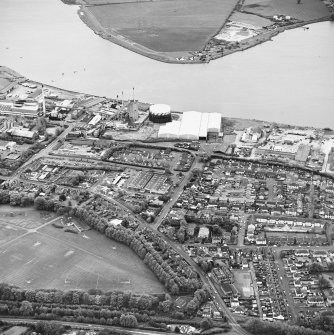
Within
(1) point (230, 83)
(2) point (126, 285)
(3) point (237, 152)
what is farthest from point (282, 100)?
(2) point (126, 285)

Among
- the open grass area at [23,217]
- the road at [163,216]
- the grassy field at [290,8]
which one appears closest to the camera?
the road at [163,216]

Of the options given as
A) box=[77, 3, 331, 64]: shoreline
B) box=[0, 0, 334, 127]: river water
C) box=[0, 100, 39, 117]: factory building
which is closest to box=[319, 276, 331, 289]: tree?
box=[0, 0, 334, 127]: river water

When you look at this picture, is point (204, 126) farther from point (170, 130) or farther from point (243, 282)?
point (243, 282)

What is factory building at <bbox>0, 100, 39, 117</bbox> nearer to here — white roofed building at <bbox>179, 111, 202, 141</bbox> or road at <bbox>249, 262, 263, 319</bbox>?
white roofed building at <bbox>179, 111, 202, 141</bbox>

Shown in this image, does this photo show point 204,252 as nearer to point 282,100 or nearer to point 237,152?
point 237,152

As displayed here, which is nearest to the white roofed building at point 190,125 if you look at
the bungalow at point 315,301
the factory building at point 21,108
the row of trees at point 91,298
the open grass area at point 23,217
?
the factory building at point 21,108

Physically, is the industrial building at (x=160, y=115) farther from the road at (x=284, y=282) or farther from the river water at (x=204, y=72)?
the road at (x=284, y=282)

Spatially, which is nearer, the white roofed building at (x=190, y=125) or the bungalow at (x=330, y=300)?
the bungalow at (x=330, y=300)
